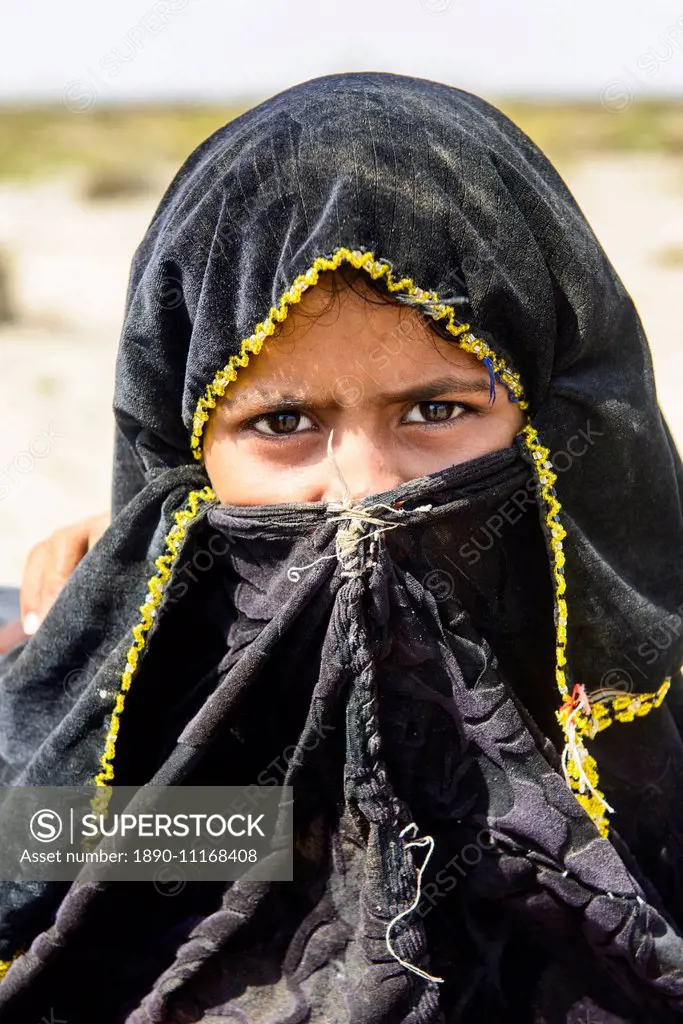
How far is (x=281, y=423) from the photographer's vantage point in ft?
6.17

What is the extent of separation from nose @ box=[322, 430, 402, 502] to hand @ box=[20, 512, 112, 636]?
2.92 ft

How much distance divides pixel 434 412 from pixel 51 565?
46.4 inches

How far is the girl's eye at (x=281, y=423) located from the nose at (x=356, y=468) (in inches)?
2.7

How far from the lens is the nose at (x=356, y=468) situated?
1.79 m

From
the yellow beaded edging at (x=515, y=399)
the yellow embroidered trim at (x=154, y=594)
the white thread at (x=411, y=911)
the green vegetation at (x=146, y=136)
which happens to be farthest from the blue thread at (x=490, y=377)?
the green vegetation at (x=146, y=136)

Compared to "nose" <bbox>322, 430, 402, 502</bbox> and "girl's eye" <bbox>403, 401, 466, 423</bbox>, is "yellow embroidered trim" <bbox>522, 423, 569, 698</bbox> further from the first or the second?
"nose" <bbox>322, 430, 402, 502</bbox>

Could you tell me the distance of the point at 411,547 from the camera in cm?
183

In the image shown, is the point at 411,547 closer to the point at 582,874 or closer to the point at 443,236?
the point at 443,236

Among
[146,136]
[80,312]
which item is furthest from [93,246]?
[146,136]

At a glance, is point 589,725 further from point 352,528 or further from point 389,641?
point 352,528

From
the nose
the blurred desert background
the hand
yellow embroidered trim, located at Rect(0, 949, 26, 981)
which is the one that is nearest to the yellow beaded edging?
the nose

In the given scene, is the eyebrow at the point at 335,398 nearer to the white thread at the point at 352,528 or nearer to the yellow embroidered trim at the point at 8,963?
the white thread at the point at 352,528

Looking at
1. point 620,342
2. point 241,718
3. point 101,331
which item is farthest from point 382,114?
point 101,331

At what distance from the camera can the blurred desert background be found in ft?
22.3
